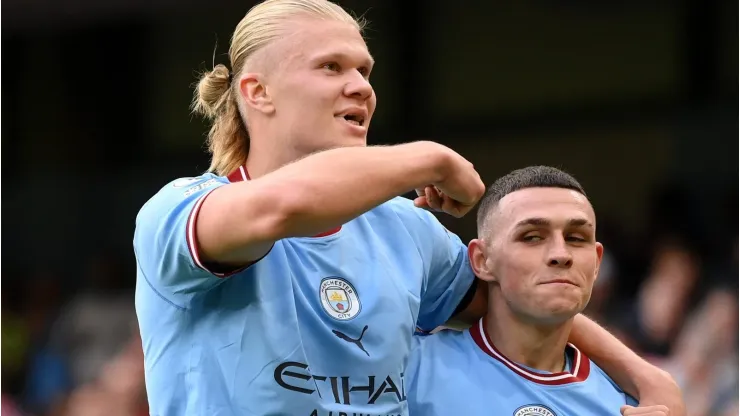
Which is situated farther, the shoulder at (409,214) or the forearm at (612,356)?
the forearm at (612,356)

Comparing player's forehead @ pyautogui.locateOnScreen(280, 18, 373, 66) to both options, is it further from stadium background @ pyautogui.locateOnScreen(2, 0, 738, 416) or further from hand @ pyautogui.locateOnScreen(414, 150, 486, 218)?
stadium background @ pyautogui.locateOnScreen(2, 0, 738, 416)

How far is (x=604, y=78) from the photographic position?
29.6 ft

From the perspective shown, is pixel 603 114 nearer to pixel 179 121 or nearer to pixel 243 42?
pixel 179 121

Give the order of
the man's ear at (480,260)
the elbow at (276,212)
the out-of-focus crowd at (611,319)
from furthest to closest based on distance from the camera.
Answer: the out-of-focus crowd at (611,319), the man's ear at (480,260), the elbow at (276,212)

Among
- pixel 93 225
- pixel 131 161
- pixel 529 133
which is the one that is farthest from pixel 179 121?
pixel 529 133

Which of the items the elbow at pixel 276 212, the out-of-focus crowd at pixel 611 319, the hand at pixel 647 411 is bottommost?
the out-of-focus crowd at pixel 611 319

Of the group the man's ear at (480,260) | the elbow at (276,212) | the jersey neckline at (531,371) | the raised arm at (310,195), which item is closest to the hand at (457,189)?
the raised arm at (310,195)

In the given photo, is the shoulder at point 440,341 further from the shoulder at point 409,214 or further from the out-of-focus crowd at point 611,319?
the out-of-focus crowd at point 611,319

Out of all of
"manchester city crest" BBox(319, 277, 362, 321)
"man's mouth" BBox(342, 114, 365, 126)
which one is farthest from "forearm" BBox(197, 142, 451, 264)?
"man's mouth" BBox(342, 114, 365, 126)

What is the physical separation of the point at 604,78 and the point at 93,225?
5171 mm

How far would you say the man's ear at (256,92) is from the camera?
9.36 feet

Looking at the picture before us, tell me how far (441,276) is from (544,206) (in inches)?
12.9

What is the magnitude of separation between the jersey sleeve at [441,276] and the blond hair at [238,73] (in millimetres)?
526

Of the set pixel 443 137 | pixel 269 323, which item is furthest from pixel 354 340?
pixel 443 137
